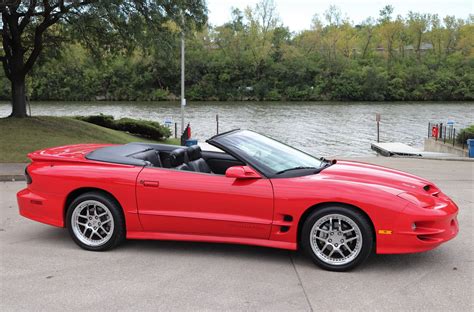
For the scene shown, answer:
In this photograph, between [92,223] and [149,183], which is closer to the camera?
[149,183]

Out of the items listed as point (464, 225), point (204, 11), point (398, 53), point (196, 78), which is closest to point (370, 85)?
point (398, 53)

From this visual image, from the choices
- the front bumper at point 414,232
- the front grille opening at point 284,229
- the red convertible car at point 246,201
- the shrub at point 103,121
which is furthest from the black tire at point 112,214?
the shrub at point 103,121

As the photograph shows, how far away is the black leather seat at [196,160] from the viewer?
19.2 feet

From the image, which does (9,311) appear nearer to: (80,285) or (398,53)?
(80,285)

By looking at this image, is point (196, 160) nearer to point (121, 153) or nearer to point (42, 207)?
point (121, 153)

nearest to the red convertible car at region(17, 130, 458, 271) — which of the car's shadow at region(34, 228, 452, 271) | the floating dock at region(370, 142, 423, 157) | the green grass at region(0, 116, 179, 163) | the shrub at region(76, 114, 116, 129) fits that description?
the car's shadow at region(34, 228, 452, 271)

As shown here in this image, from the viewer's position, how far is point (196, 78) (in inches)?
3880

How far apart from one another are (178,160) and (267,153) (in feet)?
3.24

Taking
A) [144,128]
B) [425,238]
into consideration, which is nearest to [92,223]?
[425,238]

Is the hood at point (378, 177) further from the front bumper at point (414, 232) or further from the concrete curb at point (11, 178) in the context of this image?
the concrete curb at point (11, 178)

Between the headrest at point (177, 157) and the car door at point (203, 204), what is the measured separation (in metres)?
0.35

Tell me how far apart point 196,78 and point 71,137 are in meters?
82.0

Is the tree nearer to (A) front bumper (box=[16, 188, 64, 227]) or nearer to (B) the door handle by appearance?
(A) front bumper (box=[16, 188, 64, 227])

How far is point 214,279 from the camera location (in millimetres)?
4570
